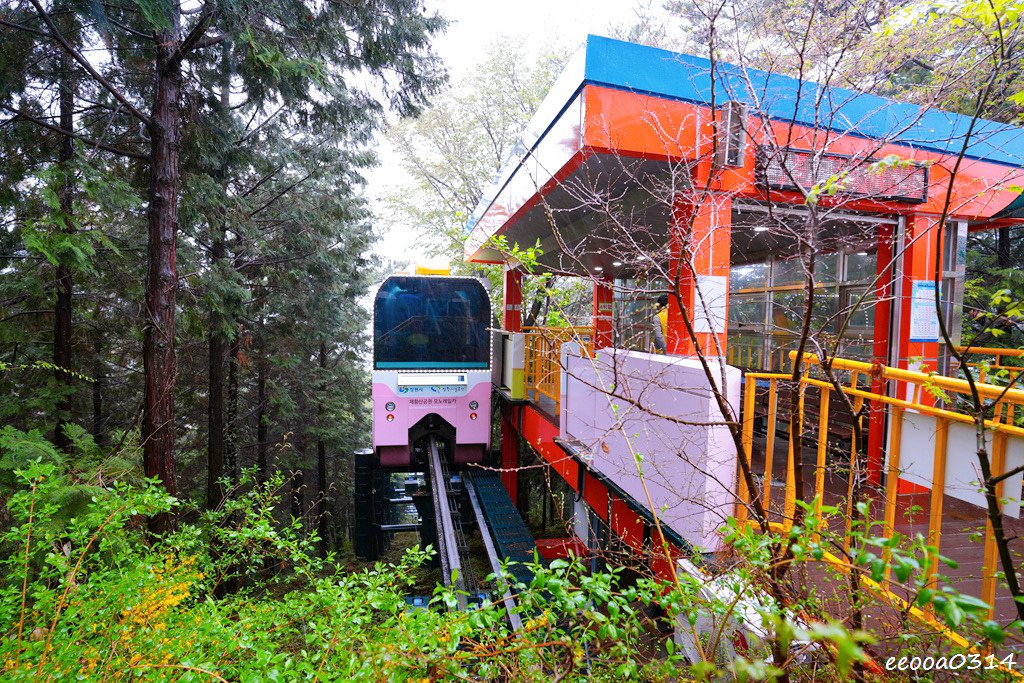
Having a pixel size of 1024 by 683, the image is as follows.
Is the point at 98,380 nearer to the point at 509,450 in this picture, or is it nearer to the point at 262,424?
the point at 262,424

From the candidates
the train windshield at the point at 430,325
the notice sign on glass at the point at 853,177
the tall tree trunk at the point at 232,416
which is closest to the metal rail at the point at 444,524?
the train windshield at the point at 430,325

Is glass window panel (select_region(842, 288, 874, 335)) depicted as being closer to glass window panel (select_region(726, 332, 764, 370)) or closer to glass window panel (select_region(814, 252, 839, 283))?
glass window panel (select_region(814, 252, 839, 283))

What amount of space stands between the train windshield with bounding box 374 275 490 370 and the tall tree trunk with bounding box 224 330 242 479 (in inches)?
211

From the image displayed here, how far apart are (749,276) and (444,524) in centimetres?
635

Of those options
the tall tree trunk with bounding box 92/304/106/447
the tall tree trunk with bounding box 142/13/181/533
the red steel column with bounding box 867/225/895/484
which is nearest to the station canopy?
the red steel column with bounding box 867/225/895/484

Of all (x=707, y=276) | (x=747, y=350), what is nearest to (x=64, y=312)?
(x=707, y=276)

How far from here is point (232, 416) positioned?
38.5ft

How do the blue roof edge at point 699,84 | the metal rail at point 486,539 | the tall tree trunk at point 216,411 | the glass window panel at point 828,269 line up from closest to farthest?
the blue roof edge at point 699,84 < the metal rail at point 486,539 < the glass window panel at point 828,269 < the tall tree trunk at point 216,411

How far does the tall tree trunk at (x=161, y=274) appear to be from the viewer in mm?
5184

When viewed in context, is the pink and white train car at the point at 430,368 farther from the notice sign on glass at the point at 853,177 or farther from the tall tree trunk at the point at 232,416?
the tall tree trunk at the point at 232,416

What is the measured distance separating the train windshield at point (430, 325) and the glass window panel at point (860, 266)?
4896mm

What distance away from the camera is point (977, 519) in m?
3.27

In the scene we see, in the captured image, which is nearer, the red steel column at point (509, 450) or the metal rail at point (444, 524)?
the metal rail at point (444, 524)

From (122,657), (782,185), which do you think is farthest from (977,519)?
(122,657)
